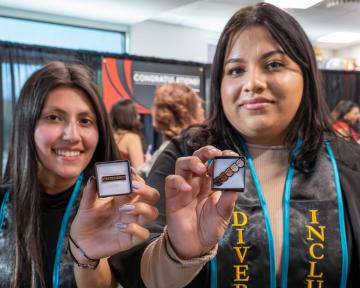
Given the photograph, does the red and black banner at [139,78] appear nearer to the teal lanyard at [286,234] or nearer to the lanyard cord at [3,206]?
the lanyard cord at [3,206]

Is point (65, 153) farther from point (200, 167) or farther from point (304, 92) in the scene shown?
point (304, 92)

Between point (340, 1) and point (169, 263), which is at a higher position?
point (340, 1)

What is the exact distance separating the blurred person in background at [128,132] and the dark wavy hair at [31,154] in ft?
5.25

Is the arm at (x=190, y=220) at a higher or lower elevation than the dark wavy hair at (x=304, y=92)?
lower

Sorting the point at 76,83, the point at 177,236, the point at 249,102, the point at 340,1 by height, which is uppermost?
the point at 340,1

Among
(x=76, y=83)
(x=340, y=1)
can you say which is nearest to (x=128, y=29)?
(x=340, y=1)

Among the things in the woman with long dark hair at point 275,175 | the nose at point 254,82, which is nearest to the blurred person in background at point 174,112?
the woman with long dark hair at point 275,175

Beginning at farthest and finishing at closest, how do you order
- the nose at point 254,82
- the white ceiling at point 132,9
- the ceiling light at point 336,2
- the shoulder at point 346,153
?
the white ceiling at point 132,9
the ceiling light at point 336,2
the shoulder at point 346,153
the nose at point 254,82

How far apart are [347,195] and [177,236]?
451mm

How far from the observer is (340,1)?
2.28m

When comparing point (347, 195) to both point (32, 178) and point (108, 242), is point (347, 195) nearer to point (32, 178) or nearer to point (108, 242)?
point (108, 242)

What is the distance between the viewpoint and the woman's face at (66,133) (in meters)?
1.17

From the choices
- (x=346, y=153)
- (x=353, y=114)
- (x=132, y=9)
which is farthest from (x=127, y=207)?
(x=132, y=9)

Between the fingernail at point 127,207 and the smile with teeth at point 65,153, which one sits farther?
the smile with teeth at point 65,153
